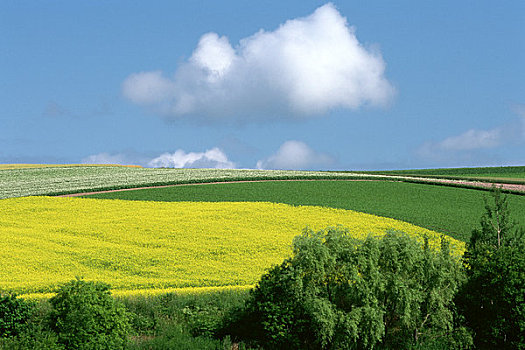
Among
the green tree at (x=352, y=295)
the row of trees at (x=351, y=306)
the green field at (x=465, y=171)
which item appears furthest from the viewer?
the green field at (x=465, y=171)

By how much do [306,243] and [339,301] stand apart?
1.93 m

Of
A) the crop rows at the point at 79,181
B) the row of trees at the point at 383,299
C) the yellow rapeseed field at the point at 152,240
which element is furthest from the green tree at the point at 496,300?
the crop rows at the point at 79,181

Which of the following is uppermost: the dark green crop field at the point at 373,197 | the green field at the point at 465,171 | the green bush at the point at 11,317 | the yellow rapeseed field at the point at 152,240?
the green field at the point at 465,171

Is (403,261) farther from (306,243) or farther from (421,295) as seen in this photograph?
(306,243)

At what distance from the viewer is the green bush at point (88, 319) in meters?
13.1

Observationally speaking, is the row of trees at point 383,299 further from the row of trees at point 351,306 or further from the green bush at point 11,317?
the green bush at point 11,317

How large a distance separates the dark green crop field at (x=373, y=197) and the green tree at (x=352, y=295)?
1452cm

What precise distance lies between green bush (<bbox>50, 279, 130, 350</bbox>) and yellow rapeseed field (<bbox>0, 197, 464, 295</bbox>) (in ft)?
17.1

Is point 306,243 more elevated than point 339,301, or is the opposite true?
point 306,243

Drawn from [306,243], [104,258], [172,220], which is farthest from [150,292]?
[172,220]

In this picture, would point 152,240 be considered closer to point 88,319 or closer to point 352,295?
point 88,319

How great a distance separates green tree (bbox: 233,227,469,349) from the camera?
45.8ft

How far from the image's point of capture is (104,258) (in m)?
23.0

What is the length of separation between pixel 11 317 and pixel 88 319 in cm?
355
